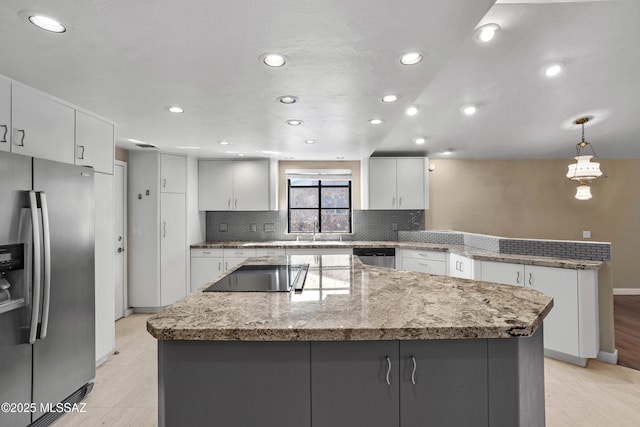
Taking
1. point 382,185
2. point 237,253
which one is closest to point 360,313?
point 237,253

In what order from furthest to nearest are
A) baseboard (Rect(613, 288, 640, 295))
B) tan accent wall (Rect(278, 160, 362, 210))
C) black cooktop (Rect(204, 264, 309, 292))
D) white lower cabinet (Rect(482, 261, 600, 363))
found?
tan accent wall (Rect(278, 160, 362, 210)) < baseboard (Rect(613, 288, 640, 295)) < white lower cabinet (Rect(482, 261, 600, 363)) < black cooktop (Rect(204, 264, 309, 292))

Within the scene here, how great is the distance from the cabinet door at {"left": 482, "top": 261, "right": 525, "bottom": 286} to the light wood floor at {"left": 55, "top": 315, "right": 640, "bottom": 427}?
778 mm

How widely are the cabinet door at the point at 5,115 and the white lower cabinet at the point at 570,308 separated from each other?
13.9 feet

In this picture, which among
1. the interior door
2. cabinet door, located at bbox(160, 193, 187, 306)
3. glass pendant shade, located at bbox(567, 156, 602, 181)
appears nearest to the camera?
glass pendant shade, located at bbox(567, 156, 602, 181)

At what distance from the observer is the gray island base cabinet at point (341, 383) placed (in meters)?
1.27

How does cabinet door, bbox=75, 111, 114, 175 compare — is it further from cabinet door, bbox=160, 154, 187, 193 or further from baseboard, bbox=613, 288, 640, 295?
baseboard, bbox=613, 288, 640, 295

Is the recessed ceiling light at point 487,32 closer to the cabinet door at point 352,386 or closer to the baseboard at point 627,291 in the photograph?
the cabinet door at point 352,386

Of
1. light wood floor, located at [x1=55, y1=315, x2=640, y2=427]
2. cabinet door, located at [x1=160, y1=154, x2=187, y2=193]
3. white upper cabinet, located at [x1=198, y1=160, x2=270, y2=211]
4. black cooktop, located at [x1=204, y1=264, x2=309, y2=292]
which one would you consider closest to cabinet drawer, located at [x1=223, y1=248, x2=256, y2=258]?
white upper cabinet, located at [x1=198, y1=160, x2=270, y2=211]

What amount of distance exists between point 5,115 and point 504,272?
4.23 m

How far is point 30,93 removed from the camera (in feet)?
7.29

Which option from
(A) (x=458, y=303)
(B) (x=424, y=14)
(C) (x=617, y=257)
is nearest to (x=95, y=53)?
(B) (x=424, y=14)

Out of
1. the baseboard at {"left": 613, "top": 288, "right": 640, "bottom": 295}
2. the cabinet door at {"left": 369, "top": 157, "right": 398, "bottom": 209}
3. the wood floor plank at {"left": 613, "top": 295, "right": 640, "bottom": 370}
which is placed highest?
the cabinet door at {"left": 369, "top": 157, "right": 398, "bottom": 209}

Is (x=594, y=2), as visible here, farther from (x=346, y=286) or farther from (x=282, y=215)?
(x=282, y=215)

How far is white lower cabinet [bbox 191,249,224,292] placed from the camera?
15.7 ft
